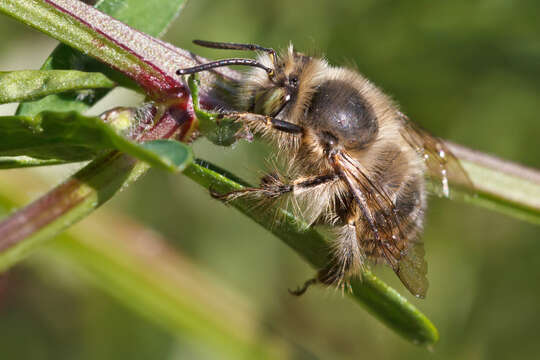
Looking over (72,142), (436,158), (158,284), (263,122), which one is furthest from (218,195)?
(158,284)

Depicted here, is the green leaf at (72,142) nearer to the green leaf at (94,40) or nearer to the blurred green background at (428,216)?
the green leaf at (94,40)

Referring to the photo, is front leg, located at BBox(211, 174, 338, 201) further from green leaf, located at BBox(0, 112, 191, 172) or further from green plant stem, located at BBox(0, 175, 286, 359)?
green plant stem, located at BBox(0, 175, 286, 359)

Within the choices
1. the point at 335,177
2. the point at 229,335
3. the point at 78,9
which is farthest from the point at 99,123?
the point at 229,335

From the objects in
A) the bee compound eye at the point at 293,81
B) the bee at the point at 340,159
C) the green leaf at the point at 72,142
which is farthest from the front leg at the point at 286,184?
the green leaf at the point at 72,142

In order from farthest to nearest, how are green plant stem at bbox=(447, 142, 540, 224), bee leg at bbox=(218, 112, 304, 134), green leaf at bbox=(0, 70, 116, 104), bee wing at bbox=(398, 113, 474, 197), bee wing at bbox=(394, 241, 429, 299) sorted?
1. bee wing at bbox=(398, 113, 474, 197)
2. green plant stem at bbox=(447, 142, 540, 224)
3. bee wing at bbox=(394, 241, 429, 299)
4. bee leg at bbox=(218, 112, 304, 134)
5. green leaf at bbox=(0, 70, 116, 104)

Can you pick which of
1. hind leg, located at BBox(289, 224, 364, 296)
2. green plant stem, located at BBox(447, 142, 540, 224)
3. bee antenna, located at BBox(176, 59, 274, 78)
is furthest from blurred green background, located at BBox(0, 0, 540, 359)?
bee antenna, located at BBox(176, 59, 274, 78)
